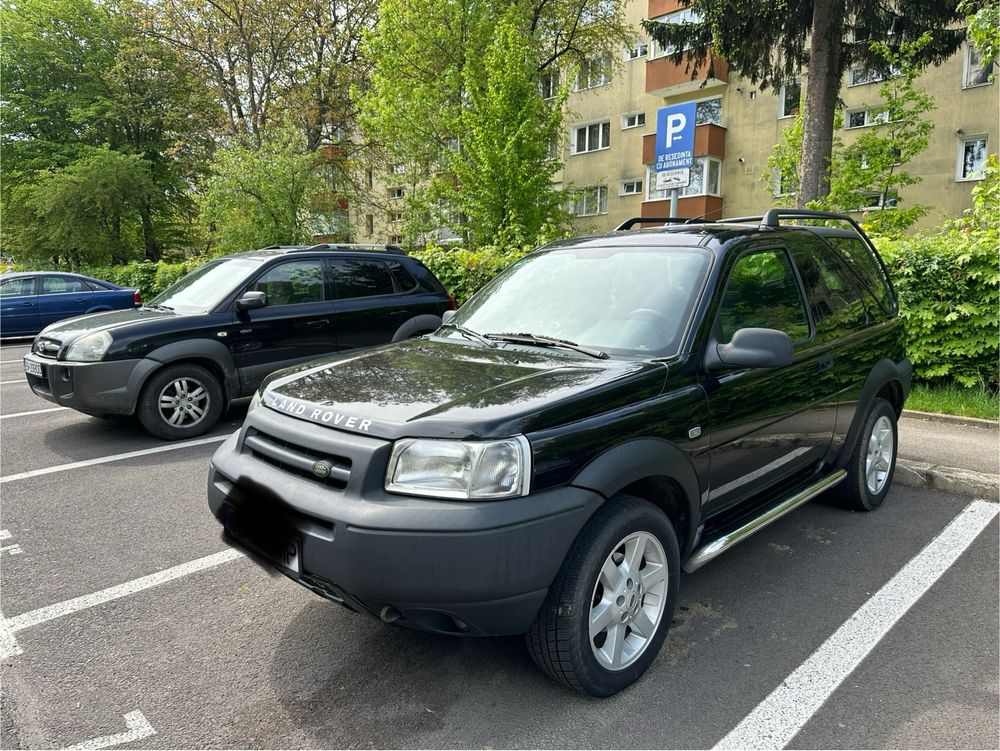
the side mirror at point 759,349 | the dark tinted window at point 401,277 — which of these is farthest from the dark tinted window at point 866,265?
the dark tinted window at point 401,277

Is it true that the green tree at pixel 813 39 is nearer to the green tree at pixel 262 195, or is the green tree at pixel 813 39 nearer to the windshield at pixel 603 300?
the green tree at pixel 262 195

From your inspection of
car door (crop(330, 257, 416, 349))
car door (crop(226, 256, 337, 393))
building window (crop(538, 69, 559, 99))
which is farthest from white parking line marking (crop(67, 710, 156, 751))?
building window (crop(538, 69, 559, 99))

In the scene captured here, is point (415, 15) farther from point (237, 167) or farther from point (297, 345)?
point (297, 345)

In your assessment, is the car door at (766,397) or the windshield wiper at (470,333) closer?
the car door at (766,397)

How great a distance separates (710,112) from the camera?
2597cm

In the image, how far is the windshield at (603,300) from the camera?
10.5 ft

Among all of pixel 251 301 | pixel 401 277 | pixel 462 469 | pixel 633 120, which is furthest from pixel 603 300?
pixel 633 120

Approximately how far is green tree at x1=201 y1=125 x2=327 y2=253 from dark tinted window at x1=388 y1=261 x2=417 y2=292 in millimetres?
11571

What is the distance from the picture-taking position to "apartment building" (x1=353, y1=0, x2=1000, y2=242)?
20156mm

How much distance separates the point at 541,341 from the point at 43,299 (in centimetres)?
1572

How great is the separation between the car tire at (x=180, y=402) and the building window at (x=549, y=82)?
43.1ft

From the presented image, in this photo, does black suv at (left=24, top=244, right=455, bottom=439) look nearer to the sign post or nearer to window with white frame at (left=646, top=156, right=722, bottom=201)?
the sign post

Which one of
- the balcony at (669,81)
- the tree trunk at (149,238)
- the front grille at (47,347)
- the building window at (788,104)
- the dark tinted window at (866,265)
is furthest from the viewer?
the tree trunk at (149,238)

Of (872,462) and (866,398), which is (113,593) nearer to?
(866,398)
